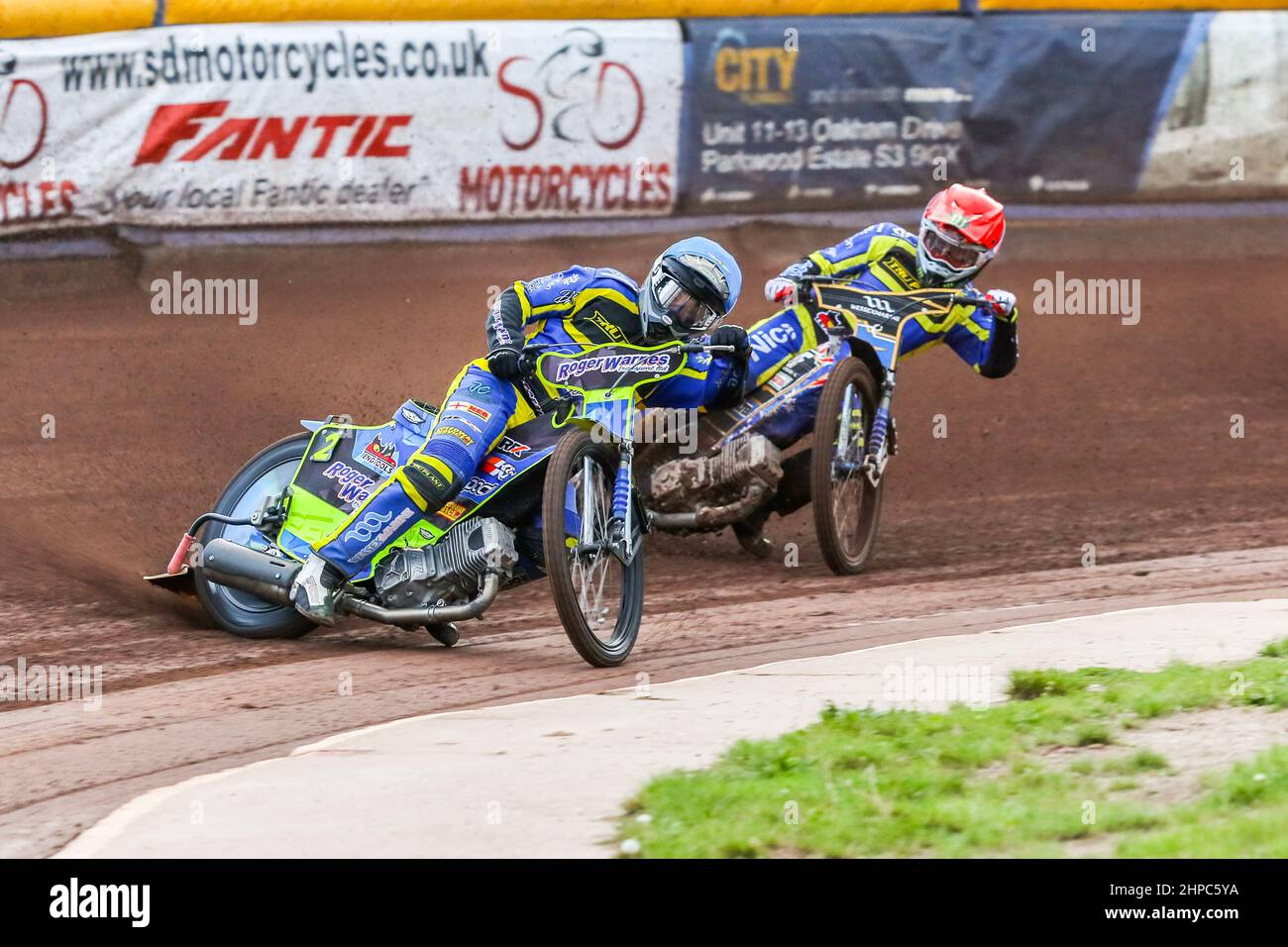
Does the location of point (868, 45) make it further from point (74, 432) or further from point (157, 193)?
point (74, 432)

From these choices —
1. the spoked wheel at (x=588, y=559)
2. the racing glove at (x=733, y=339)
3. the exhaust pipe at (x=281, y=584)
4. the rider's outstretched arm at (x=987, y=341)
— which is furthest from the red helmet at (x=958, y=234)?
the exhaust pipe at (x=281, y=584)

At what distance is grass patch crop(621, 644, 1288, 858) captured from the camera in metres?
4.80

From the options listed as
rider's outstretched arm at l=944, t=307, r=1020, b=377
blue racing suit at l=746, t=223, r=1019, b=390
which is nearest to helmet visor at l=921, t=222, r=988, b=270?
blue racing suit at l=746, t=223, r=1019, b=390

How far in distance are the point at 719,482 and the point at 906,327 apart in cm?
144

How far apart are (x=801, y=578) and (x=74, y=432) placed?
15.6 ft

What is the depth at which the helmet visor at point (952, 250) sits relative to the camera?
397 inches

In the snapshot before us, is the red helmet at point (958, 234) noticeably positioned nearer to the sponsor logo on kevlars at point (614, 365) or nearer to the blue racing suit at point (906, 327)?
the blue racing suit at point (906, 327)

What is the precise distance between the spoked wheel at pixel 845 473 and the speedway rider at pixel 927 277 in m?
0.47

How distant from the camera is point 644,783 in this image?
549 cm

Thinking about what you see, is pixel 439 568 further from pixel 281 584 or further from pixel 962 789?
pixel 962 789

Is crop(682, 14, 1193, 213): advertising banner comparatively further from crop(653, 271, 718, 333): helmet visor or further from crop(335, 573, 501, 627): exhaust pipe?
crop(335, 573, 501, 627): exhaust pipe

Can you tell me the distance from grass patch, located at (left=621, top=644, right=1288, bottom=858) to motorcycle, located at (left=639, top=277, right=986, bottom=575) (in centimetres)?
334

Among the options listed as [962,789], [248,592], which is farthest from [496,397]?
[962,789]

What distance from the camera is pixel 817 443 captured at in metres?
9.45
